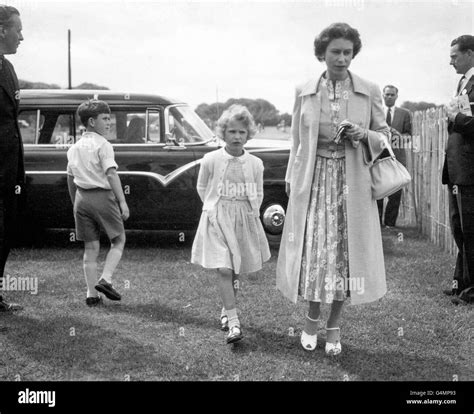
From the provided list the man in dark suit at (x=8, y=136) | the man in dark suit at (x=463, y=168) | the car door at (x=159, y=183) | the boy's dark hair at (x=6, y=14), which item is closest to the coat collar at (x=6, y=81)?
the man in dark suit at (x=8, y=136)

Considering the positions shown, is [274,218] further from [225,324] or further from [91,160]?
[225,324]

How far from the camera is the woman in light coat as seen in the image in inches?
137

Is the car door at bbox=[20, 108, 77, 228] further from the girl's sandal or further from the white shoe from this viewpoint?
the white shoe

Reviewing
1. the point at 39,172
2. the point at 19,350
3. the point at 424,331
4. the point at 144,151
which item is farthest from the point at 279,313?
the point at 39,172

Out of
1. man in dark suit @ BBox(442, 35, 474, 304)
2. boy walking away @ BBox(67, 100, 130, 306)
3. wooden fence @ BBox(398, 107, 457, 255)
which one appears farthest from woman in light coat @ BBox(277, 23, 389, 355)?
wooden fence @ BBox(398, 107, 457, 255)

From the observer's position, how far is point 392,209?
28.3 feet

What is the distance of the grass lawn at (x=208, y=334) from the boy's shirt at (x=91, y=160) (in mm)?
971

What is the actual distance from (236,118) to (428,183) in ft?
15.3

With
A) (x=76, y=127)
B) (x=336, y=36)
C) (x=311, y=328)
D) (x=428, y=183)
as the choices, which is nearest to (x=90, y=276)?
(x=311, y=328)

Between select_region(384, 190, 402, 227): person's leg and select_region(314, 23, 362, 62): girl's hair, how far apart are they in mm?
5201

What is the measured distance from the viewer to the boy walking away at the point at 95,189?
15.4 ft
